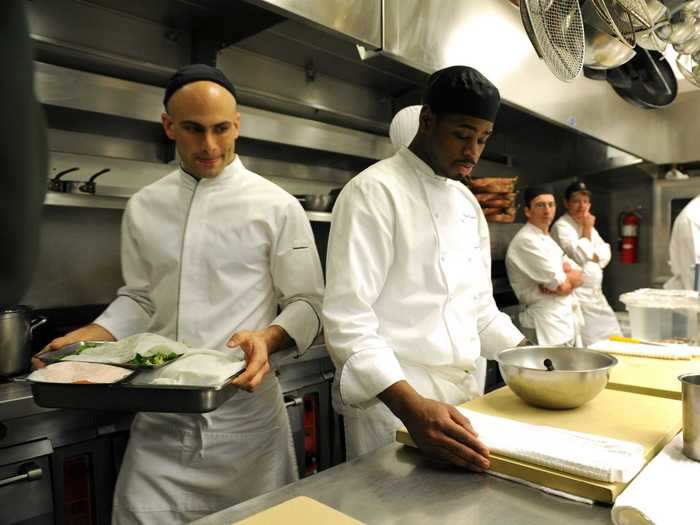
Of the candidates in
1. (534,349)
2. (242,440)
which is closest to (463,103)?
(534,349)

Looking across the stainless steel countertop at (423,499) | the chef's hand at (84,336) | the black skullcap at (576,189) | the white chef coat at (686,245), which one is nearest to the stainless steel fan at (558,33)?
the stainless steel countertop at (423,499)

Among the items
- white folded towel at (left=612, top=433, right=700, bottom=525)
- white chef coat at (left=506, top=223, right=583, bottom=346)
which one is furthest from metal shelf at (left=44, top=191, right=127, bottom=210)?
white chef coat at (left=506, top=223, right=583, bottom=346)

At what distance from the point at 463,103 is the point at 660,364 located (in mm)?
889

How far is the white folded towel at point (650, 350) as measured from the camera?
A: 158 cm

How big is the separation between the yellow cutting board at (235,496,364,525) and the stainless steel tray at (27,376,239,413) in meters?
0.39

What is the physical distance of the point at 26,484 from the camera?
1.53 metres

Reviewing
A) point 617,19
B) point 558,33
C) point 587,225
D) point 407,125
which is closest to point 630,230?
point 587,225

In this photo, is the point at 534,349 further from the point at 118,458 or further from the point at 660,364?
the point at 118,458

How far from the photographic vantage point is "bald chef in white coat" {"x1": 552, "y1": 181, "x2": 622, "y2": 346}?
4316 millimetres

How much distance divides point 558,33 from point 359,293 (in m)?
0.76

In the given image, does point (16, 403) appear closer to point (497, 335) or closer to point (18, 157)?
point (497, 335)

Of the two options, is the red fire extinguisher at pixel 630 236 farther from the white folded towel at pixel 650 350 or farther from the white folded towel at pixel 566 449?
the white folded towel at pixel 566 449

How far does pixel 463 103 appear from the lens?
1295 millimetres

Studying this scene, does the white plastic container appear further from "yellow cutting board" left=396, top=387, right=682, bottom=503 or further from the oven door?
the oven door
